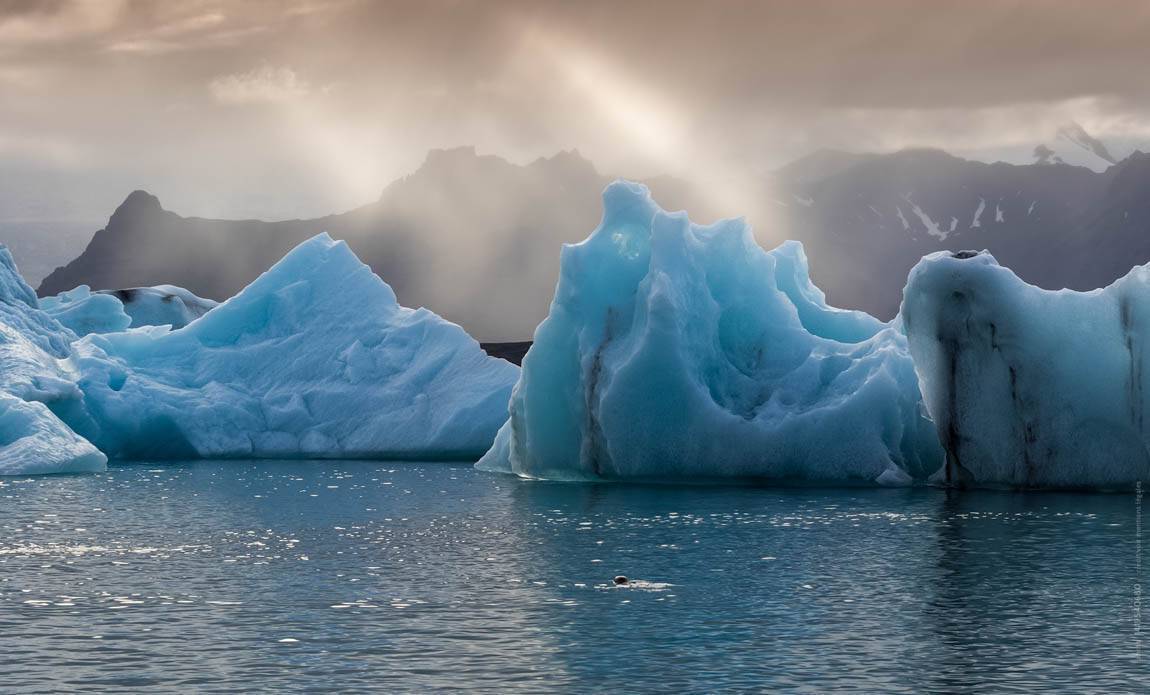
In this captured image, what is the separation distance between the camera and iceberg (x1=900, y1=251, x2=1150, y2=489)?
25.5 metres

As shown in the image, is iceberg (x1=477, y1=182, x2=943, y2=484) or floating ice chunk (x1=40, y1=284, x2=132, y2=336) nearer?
iceberg (x1=477, y1=182, x2=943, y2=484)

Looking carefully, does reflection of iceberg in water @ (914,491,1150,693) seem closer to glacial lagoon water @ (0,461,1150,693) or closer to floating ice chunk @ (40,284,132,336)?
glacial lagoon water @ (0,461,1150,693)

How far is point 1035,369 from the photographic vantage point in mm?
25719

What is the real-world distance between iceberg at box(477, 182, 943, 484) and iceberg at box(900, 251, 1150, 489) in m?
1.69

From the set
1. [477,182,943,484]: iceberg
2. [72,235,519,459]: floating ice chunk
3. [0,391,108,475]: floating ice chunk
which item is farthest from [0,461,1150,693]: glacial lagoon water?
[72,235,519,459]: floating ice chunk

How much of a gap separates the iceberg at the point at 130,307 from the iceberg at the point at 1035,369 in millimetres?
35482

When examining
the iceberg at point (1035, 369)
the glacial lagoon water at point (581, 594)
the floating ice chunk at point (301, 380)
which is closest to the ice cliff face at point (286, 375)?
the floating ice chunk at point (301, 380)

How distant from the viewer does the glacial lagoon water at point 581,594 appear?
38.3 ft

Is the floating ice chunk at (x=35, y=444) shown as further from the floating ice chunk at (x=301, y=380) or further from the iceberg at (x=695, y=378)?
the iceberg at (x=695, y=378)

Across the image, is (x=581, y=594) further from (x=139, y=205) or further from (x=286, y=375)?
(x=139, y=205)

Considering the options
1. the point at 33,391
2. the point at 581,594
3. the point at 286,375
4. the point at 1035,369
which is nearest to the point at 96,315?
the point at 286,375

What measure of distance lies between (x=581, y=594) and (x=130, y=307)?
1880 inches

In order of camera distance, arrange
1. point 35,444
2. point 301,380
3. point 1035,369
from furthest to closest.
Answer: point 301,380
point 35,444
point 1035,369

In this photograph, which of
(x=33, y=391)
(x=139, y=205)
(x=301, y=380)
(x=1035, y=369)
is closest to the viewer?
(x=1035, y=369)
